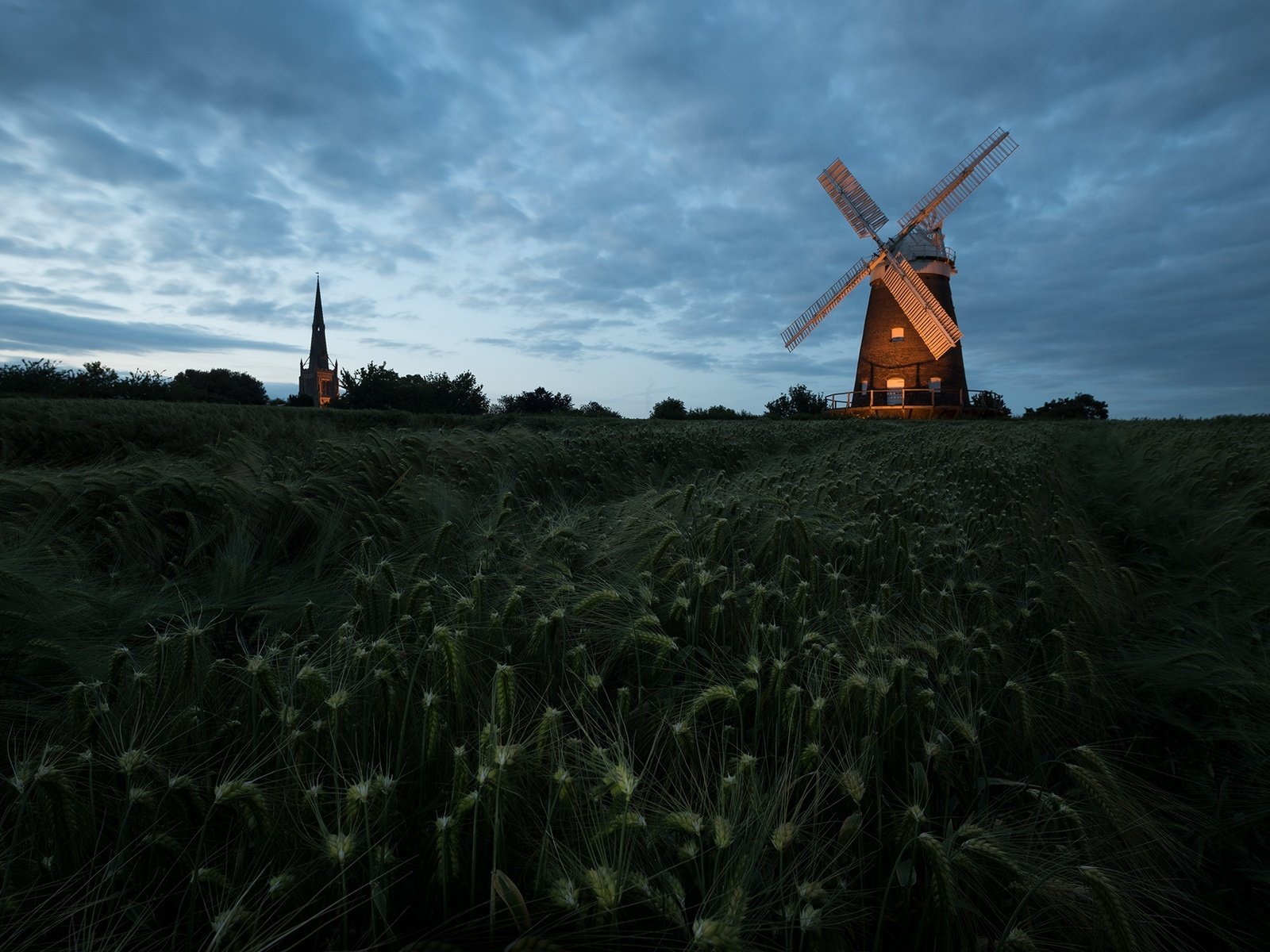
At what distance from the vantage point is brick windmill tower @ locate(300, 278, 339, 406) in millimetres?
113750

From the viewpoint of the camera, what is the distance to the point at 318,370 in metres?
119

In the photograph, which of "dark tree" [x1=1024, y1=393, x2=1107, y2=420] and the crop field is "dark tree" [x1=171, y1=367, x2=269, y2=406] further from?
"dark tree" [x1=1024, y1=393, x2=1107, y2=420]

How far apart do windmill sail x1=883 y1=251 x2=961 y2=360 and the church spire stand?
114 m

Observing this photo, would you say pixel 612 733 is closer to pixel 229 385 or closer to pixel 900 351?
pixel 900 351

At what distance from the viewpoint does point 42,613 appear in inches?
92.0

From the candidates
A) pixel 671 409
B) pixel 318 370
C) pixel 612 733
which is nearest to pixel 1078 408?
pixel 671 409

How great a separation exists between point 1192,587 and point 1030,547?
1.60 metres

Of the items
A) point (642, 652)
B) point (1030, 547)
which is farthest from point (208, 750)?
point (1030, 547)

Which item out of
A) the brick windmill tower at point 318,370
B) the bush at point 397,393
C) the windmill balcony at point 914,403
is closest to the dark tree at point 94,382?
the bush at point 397,393

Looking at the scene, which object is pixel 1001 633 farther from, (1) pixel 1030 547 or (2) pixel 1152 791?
(1) pixel 1030 547

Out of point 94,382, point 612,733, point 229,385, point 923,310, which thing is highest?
point 923,310

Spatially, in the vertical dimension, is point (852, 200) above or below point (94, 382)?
above

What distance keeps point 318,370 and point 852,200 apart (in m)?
110

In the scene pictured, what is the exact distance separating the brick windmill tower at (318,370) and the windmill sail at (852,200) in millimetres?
94131
